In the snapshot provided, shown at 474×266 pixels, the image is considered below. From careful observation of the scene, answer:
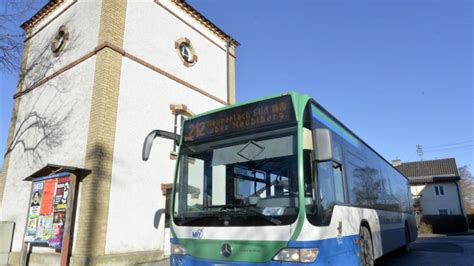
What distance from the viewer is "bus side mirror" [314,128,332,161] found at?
4.52 m

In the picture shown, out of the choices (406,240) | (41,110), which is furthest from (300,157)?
(41,110)

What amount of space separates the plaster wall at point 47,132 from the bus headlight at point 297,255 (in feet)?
24.9

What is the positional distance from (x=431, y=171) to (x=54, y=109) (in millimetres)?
42449

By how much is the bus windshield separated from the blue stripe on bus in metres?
0.44

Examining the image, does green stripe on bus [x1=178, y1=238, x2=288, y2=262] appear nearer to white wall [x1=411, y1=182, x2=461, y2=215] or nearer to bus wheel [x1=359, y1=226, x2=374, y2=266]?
bus wheel [x1=359, y1=226, x2=374, y2=266]

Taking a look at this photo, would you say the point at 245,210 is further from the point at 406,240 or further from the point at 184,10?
the point at 184,10

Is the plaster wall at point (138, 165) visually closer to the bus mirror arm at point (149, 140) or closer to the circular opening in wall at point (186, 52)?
the circular opening in wall at point (186, 52)

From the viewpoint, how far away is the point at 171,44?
13.6 m

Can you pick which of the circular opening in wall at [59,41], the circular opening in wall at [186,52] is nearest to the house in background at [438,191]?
the circular opening in wall at [186,52]

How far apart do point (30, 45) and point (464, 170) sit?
202 feet

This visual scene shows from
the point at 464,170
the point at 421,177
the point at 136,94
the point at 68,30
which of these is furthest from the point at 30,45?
the point at 464,170

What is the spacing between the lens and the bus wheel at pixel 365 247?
21.1 feet

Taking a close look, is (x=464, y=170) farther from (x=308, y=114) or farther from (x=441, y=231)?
(x=308, y=114)

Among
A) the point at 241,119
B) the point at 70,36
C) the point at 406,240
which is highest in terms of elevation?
the point at 70,36
